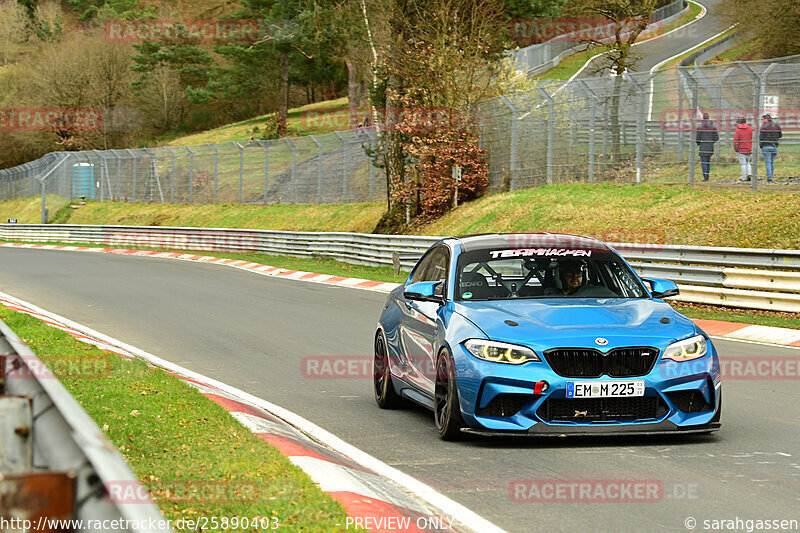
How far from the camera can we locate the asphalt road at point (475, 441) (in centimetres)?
589

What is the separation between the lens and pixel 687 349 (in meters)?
7.66

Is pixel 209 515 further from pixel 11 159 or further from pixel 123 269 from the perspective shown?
pixel 11 159

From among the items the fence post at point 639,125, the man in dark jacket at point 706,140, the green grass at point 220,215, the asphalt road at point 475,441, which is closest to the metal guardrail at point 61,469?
the asphalt road at point 475,441

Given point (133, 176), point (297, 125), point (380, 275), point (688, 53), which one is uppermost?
point (688, 53)

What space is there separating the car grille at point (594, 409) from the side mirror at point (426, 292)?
5.09 feet

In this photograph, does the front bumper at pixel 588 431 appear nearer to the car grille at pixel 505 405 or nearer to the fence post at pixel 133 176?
the car grille at pixel 505 405

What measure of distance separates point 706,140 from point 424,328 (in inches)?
734

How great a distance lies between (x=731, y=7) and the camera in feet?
212

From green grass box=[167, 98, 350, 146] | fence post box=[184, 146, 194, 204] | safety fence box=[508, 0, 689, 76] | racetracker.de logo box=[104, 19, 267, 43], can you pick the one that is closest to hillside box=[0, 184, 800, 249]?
fence post box=[184, 146, 194, 204]

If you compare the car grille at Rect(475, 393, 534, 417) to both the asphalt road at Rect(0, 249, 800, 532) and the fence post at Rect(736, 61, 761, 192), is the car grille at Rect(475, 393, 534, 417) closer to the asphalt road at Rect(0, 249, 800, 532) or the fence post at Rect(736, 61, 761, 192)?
the asphalt road at Rect(0, 249, 800, 532)

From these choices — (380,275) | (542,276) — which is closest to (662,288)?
(542,276)

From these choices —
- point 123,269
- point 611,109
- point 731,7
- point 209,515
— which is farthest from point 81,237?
point 209,515

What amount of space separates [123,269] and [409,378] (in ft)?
74.8

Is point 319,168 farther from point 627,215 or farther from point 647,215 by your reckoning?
point 647,215
